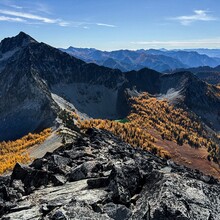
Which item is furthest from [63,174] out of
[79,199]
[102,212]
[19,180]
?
[102,212]

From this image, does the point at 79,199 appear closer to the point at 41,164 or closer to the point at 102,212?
the point at 102,212

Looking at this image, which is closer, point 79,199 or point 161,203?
point 161,203

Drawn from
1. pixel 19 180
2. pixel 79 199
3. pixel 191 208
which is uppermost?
pixel 191 208

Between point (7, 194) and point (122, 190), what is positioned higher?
point (122, 190)

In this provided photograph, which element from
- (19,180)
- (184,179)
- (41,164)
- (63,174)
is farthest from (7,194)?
(184,179)

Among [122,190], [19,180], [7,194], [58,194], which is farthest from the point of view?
[19,180]

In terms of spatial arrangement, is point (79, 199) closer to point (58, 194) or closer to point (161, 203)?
point (58, 194)

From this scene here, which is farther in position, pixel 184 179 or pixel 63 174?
pixel 63 174

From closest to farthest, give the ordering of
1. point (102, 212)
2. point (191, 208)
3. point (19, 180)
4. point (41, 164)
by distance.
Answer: point (191, 208) < point (102, 212) < point (19, 180) < point (41, 164)

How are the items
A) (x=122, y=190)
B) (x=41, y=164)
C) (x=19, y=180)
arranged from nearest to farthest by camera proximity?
(x=122, y=190) → (x=19, y=180) → (x=41, y=164)
